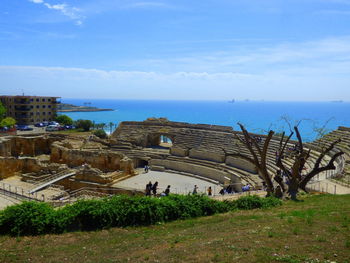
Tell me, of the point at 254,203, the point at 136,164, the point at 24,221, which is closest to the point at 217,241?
the point at 254,203

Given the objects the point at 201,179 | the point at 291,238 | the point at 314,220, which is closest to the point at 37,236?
the point at 291,238

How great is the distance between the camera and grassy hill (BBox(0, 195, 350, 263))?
8.54 m

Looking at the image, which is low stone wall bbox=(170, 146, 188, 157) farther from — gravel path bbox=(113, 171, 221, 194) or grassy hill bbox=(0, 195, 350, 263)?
grassy hill bbox=(0, 195, 350, 263)

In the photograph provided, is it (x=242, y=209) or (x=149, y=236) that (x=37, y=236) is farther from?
(x=242, y=209)

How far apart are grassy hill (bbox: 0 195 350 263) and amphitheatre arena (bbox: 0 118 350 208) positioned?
23.4 ft

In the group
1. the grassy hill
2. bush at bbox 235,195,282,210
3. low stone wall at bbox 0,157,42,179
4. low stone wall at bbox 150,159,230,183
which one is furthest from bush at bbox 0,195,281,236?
low stone wall at bbox 0,157,42,179

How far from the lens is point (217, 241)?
32.2 feet

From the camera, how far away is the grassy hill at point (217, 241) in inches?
336

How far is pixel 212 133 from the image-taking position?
37.0 m

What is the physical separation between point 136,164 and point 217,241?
25.9 m

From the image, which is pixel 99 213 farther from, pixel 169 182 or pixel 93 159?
pixel 93 159

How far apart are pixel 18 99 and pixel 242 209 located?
209ft

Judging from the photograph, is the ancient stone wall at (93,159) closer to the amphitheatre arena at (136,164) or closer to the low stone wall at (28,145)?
the amphitheatre arena at (136,164)

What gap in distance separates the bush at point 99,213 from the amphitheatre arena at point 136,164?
6.14m
